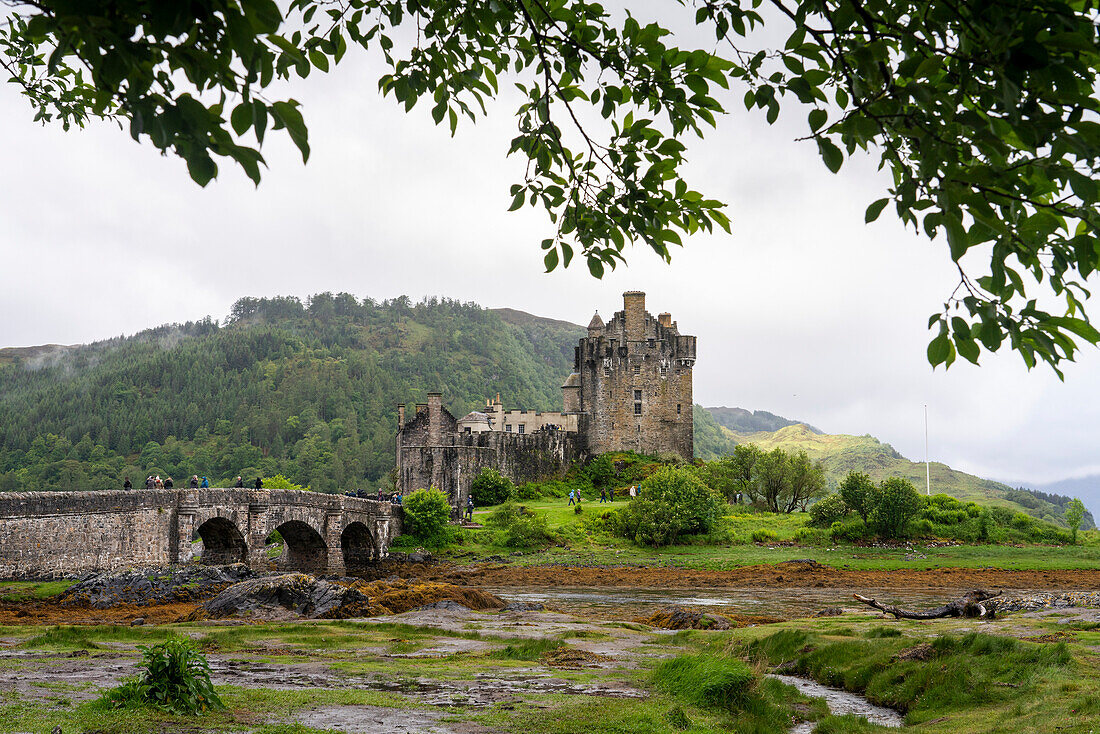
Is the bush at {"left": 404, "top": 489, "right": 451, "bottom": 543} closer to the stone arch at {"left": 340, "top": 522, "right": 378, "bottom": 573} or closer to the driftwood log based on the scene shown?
the stone arch at {"left": 340, "top": 522, "right": 378, "bottom": 573}

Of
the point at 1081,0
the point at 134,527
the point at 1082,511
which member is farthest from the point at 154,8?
the point at 1082,511

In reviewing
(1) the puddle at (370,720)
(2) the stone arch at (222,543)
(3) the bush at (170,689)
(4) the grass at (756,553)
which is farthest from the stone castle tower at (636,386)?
(3) the bush at (170,689)

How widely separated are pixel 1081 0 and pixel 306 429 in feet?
445

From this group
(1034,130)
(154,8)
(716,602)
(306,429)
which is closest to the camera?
(154,8)

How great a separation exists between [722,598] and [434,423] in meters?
38.6

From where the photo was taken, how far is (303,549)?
141 feet

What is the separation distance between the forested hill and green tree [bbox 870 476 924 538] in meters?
79.3

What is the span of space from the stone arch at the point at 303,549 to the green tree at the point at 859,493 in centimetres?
3007

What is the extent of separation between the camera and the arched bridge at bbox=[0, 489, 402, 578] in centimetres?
2366

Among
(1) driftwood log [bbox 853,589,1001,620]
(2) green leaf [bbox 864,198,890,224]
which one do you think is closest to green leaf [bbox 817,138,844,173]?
(2) green leaf [bbox 864,198,890,224]

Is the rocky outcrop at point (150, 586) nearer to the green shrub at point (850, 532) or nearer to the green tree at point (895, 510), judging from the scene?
the green shrub at point (850, 532)

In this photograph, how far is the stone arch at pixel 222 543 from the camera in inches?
1344

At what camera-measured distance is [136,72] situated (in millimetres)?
2994

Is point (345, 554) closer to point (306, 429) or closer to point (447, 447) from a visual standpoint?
point (447, 447)
